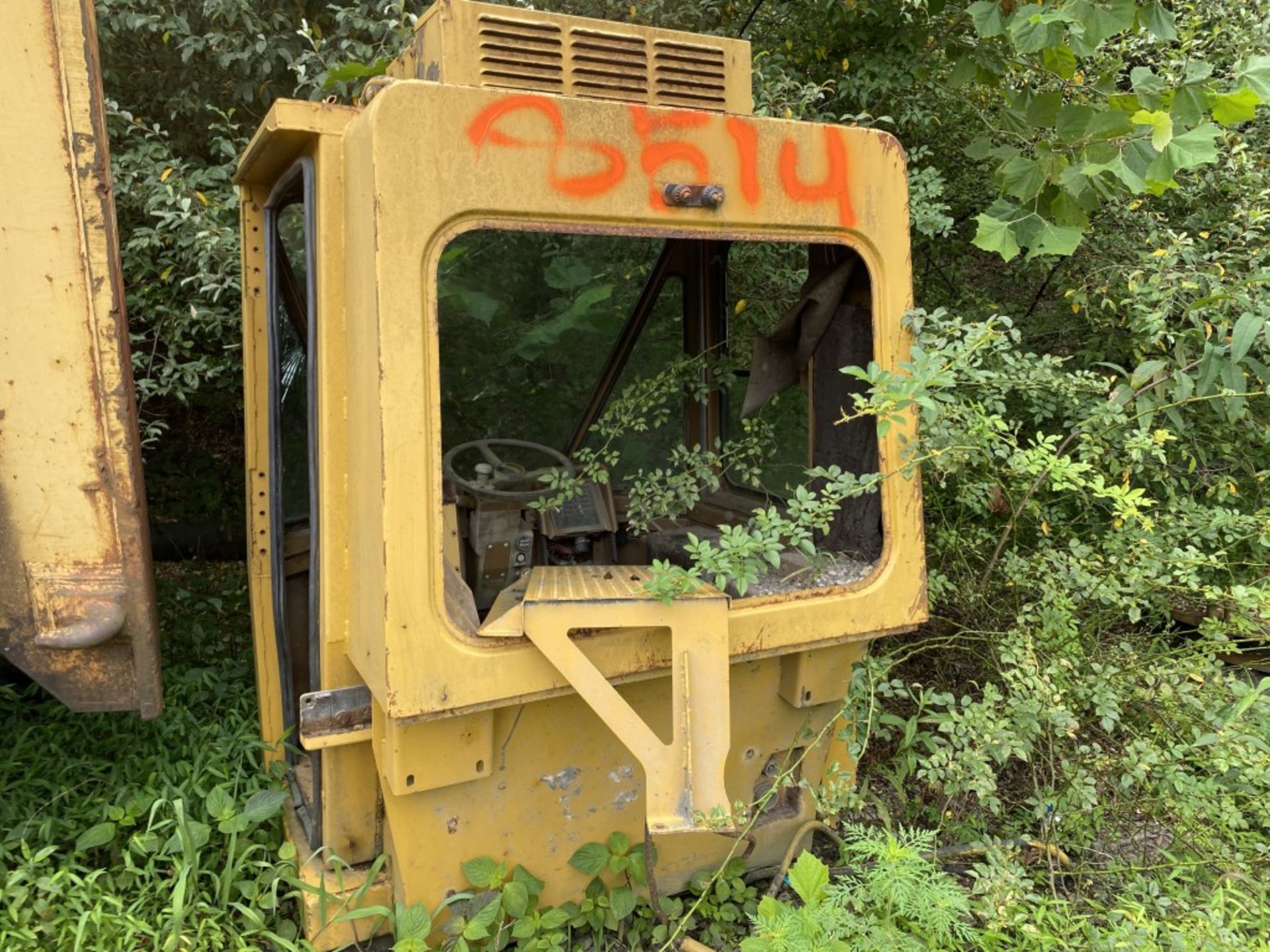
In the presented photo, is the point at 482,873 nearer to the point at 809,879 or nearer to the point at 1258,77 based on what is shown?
the point at 809,879

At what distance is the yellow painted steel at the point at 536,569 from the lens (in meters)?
1.63

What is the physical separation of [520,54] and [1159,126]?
5.07ft

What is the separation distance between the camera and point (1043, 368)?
2469 millimetres

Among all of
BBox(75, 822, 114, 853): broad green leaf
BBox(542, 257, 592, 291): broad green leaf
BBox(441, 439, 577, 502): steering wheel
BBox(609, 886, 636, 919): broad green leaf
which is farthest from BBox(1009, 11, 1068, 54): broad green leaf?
BBox(75, 822, 114, 853): broad green leaf

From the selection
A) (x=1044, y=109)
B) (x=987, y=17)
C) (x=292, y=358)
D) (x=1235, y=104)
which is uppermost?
(x=987, y=17)

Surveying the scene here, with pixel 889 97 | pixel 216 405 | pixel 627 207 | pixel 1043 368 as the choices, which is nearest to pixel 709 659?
pixel 627 207

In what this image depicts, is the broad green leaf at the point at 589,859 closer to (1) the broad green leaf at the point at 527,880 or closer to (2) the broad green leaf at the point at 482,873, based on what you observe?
(1) the broad green leaf at the point at 527,880

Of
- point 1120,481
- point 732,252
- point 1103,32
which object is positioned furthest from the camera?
point 732,252

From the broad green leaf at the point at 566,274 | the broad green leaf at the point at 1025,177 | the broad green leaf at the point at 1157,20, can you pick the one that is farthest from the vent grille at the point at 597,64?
the broad green leaf at the point at 1157,20

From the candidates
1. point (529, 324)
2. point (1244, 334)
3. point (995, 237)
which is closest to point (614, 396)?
point (529, 324)

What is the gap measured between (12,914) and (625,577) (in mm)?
1659

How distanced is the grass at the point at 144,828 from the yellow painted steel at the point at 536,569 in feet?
1.16

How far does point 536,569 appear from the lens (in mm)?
2131

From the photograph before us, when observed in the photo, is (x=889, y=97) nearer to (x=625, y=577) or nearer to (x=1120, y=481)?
(x=1120, y=481)
